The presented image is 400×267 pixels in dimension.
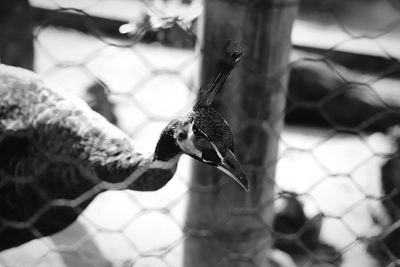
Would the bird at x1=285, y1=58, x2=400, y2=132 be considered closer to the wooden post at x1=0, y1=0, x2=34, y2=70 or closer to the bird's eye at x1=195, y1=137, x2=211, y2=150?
the wooden post at x1=0, y1=0, x2=34, y2=70

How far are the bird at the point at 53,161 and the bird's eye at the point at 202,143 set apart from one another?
11 cm

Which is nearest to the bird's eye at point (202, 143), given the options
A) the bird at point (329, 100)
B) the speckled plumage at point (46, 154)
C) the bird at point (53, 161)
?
the bird at point (53, 161)

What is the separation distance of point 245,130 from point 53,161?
0.39 meters

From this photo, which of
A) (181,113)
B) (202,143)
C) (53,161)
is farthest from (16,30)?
(202,143)

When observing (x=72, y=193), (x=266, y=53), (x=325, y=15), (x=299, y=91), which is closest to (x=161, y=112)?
(x=299, y=91)

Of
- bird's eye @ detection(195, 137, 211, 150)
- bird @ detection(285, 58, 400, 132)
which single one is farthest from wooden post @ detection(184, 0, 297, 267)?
bird @ detection(285, 58, 400, 132)

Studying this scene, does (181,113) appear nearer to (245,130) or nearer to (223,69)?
(245,130)

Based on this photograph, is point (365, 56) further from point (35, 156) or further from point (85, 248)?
point (35, 156)

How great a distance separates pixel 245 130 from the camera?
1124 millimetres

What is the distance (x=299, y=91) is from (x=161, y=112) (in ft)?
1.99

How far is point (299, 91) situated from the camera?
240 centimetres

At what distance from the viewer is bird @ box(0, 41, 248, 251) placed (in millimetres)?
1151

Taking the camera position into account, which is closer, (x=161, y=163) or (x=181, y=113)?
(x=161, y=163)

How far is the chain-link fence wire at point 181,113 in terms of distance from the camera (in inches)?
52.0
